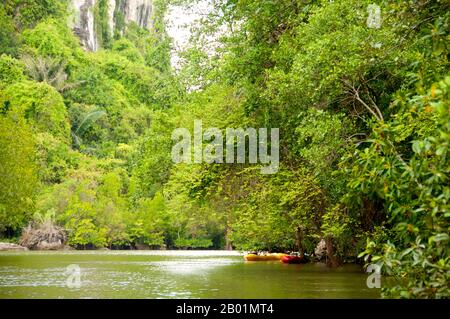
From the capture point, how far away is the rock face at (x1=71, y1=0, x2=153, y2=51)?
327 feet

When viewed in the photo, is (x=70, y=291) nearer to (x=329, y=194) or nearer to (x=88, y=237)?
(x=329, y=194)

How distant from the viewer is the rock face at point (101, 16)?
99812 mm

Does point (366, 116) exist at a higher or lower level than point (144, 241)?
higher

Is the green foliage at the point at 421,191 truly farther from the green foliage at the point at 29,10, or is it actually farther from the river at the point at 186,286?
the green foliage at the point at 29,10

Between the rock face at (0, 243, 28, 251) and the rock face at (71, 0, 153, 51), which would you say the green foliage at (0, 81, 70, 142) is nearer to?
the rock face at (0, 243, 28, 251)

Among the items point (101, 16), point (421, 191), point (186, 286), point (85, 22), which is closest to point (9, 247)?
point (186, 286)

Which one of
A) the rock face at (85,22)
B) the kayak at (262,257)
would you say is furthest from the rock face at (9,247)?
the rock face at (85,22)

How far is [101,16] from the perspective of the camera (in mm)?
104562

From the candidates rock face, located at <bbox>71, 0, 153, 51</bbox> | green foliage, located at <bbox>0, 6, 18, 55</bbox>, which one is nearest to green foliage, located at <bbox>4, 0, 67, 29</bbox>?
rock face, located at <bbox>71, 0, 153, 51</bbox>

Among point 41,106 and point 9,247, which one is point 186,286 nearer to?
point 9,247
